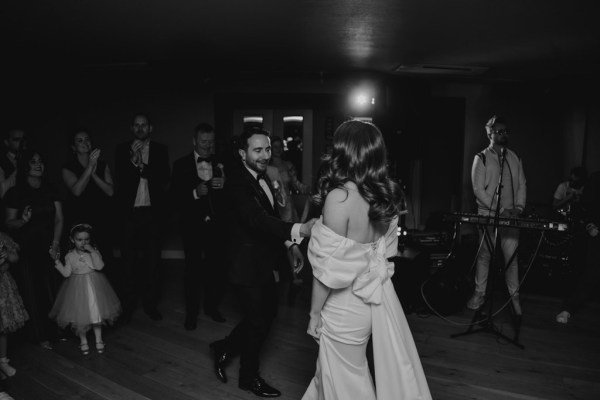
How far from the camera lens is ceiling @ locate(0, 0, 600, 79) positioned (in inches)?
133

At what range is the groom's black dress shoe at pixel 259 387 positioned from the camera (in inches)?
116

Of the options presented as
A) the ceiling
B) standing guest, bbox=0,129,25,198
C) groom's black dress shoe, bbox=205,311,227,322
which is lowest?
groom's black dress shoe, bbox=205,311,227,322

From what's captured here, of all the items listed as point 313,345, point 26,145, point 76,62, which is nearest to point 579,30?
point 313,345

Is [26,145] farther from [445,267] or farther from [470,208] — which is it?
[470,208]

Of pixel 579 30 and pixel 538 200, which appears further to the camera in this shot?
pixel 538 200

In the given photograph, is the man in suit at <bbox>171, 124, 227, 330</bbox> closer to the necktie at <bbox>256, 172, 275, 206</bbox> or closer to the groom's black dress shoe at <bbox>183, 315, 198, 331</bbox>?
the groom's black dress shoe at <bbox>183, 315, 198, 331</bbox>

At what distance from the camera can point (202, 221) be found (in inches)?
160

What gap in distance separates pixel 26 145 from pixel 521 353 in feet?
15.0

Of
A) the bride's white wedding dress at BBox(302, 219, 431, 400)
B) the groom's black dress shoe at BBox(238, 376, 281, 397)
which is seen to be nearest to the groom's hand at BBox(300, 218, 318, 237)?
the bride's white wedding dress at BBox(302, 219, 431, 400)

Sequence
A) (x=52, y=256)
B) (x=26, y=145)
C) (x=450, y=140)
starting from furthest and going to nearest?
1. (x=450, y=140)
2. (x=26, y=145)
3. (x=52, y=256)

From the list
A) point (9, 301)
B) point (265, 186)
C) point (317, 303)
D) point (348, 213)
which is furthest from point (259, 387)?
point (9, 301)

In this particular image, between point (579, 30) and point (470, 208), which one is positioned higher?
point (579, 30)

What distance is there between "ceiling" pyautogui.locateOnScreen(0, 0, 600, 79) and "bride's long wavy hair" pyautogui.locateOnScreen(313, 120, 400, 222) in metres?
1.66

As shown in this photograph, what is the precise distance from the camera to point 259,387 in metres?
2.96
